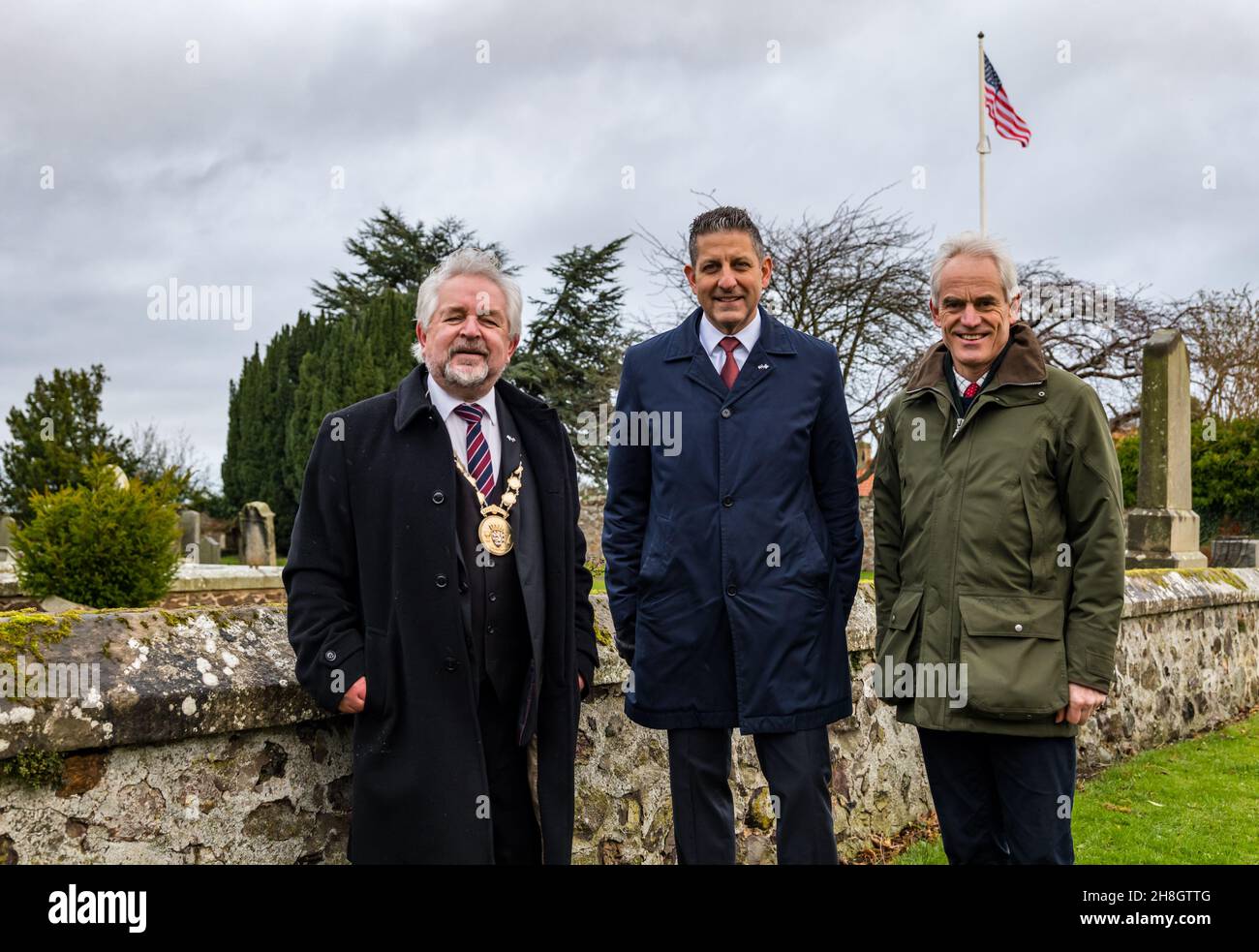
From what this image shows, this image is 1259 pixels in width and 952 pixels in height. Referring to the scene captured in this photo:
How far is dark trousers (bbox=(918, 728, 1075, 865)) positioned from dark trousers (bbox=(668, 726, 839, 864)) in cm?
37

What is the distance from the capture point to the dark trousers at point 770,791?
2.93m

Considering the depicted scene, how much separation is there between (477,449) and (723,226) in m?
1.00

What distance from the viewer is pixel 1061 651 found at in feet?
9.48

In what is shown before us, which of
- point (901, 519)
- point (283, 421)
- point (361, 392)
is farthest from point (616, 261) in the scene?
point (901, 519)

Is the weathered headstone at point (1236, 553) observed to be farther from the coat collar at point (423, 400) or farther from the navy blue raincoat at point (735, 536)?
the coat collar at point (423, 400)

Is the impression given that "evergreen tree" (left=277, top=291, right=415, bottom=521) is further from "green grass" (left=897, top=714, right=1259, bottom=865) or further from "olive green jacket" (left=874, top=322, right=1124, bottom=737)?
"olive green jacket" (left=874, top=322, right=1124, bottom=737)

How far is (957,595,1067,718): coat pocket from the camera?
9.29 ft

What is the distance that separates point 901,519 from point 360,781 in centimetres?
179

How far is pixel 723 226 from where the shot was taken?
3.14 metres

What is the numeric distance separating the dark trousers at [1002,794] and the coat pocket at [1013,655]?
16cm

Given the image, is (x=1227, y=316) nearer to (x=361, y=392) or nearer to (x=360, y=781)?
(x=361, y=392)

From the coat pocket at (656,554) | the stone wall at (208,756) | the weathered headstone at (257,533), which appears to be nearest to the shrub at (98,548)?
the weathered headstone at (257,533)

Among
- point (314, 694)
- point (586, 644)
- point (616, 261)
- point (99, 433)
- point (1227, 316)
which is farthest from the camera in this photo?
point (616, 261)

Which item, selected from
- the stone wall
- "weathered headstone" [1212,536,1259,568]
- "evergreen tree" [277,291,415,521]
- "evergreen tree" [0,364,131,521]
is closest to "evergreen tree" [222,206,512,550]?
"evergreen tree" [277,291,415,521]
